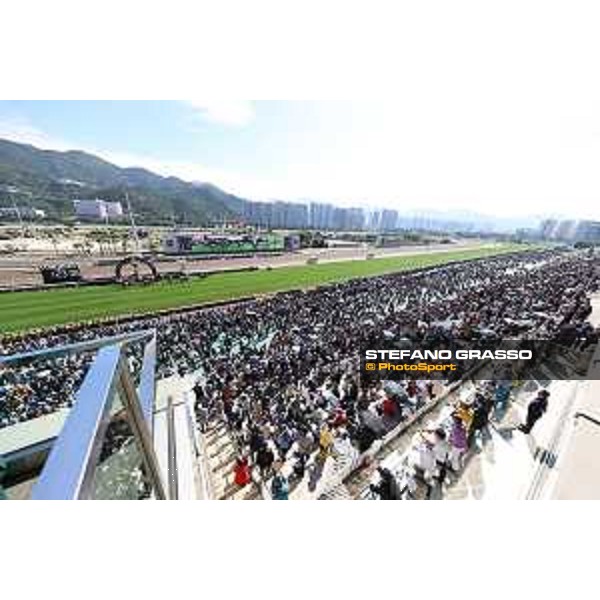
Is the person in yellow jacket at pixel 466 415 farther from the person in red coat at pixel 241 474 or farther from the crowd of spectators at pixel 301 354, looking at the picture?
the person in red coat at pixel 241 474

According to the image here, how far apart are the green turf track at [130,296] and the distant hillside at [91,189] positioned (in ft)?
167

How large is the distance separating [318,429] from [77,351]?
21.0ft

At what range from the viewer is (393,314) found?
18.3m

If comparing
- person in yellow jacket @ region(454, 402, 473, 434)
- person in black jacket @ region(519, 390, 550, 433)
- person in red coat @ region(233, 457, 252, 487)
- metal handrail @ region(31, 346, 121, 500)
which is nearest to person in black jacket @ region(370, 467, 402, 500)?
person in red coat @ region(233, 457, 252, 487)

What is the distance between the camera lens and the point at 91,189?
132 metres

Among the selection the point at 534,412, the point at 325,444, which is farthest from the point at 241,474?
the point at 534,412

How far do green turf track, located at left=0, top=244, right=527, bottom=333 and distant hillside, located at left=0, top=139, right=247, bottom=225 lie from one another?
167ft

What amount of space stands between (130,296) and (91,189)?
122283mm

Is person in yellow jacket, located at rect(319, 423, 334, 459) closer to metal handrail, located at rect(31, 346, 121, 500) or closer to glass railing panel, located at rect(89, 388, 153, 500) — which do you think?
glass railing panel, located at rect(89, 388, 153, 500)

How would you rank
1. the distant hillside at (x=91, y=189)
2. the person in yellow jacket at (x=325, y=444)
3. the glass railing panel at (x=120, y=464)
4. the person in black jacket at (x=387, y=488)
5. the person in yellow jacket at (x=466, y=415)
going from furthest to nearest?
the distant hillside at (x=91, y=189) → the person in yellow jacket at (x=466, y=415) → the person in yellow jacket at (x=325, y=444) → the person in black jacket at (x=387, y=488) → the glass railing panel at (x=120, y=464)

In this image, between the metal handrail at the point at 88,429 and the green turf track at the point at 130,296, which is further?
the green turf track at the point at 130,296

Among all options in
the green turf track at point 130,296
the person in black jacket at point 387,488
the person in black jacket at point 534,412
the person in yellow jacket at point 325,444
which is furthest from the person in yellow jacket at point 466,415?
the green turf track at point 130,296

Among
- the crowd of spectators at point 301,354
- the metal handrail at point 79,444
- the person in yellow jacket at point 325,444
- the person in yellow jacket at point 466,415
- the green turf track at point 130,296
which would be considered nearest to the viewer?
the metal handrail at point 79,444

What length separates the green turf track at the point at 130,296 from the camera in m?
21.1
